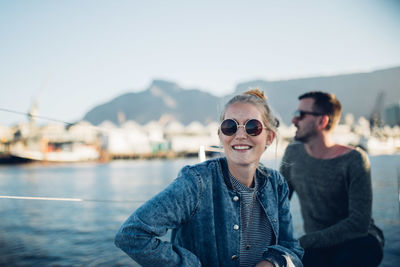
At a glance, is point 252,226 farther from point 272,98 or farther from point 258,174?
point 272,98

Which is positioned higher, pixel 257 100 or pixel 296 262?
pixel 257 100

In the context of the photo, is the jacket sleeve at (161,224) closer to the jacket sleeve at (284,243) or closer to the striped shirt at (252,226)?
the striped shirt at (252,226)

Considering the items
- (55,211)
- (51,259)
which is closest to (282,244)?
(51,259)

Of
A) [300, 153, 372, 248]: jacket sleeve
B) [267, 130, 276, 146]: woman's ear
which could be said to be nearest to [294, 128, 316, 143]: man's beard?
[300, 153, 372, 248]: jacket sleeve

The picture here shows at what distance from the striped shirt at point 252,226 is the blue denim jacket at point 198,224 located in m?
0.03

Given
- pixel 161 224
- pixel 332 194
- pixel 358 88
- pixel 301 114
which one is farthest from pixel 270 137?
pixel 358 88

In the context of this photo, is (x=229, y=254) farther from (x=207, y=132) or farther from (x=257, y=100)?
(x=207, y=132)

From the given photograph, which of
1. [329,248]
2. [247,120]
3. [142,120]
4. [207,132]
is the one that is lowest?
[329,248]

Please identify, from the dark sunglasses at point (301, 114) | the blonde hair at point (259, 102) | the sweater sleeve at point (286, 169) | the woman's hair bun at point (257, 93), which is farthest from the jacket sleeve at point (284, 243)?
the dark sunglasses at point (301, 114)

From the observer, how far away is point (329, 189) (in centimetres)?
208

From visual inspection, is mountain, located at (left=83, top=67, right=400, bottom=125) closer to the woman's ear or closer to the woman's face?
the woman's ear

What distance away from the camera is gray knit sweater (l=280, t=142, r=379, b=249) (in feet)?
6.31

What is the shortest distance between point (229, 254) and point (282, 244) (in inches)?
12.3

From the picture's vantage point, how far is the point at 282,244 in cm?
146
